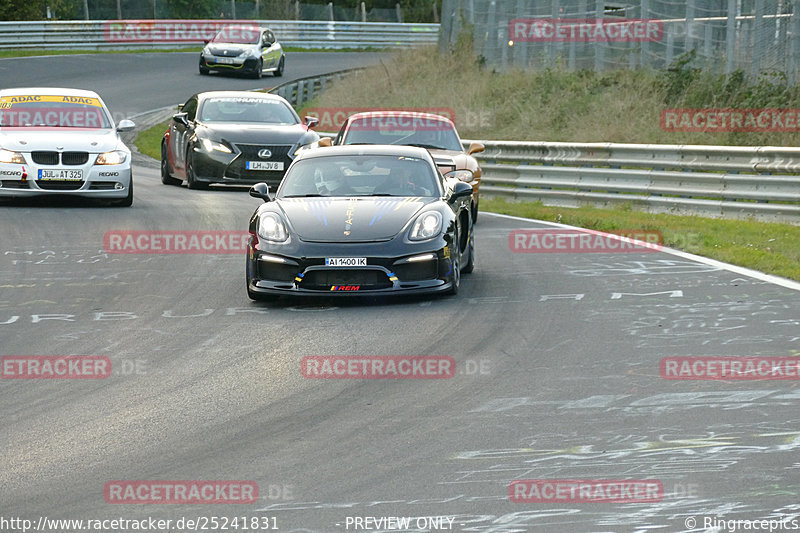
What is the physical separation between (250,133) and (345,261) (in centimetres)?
1074

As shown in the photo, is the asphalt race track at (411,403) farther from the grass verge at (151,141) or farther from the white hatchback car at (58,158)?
the grass verge at (151,141)

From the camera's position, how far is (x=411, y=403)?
7.33 m

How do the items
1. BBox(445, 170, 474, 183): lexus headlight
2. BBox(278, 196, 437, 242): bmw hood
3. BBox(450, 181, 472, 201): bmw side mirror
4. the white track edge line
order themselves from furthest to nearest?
1. BBox(445, 170, 474, 183): lexus headlight
2. BBox(450, 181, 472, 201): bmw side mirror
3. the white track edge line
4. BBox(278, 196, 437, 242): bmw hood

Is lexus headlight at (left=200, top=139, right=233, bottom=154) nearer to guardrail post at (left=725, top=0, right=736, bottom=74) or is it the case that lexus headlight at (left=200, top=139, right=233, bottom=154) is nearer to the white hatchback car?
the white hatchback car

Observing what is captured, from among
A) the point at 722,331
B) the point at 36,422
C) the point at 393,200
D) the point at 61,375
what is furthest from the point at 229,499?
the point at 393,200

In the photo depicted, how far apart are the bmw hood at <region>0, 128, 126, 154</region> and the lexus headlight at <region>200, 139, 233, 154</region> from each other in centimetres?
256

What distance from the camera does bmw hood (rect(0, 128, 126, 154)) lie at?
17.6 meters

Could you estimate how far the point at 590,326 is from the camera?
967 cm

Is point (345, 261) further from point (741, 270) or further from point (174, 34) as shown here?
point (174, 34)

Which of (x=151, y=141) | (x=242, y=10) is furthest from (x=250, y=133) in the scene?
(x=242, y=10)

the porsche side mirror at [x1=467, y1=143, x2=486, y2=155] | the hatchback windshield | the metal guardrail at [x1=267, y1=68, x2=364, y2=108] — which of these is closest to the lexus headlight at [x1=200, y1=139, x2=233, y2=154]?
the porsche side mirror at [x1=467, y1=143, x2=486, y2=155]

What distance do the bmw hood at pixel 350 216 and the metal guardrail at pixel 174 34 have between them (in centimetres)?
3731

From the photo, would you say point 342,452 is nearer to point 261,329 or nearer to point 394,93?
point 261,329

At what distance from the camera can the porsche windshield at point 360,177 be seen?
11914 millimetres
